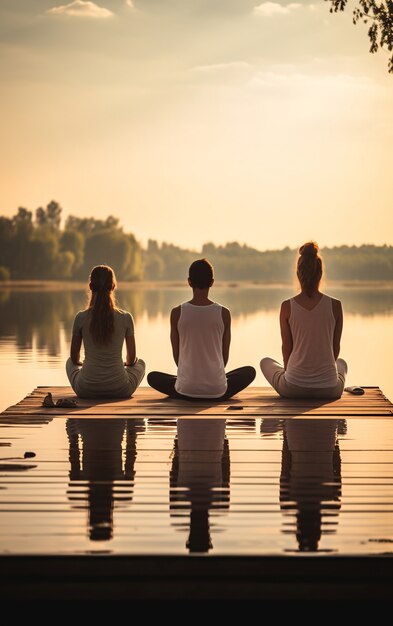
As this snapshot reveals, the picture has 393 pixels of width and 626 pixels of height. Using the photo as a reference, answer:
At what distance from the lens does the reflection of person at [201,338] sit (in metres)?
7.96

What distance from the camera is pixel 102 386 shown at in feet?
27.8

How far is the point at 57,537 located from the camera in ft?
14.5

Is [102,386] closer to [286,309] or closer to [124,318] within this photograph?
[124,318]

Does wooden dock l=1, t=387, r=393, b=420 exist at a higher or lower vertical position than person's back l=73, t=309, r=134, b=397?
lower

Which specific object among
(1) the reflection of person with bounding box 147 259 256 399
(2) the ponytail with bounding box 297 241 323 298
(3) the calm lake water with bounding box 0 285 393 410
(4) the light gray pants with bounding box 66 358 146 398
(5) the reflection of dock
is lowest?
(3) the calm lake water with bounding box 0 285 393 410

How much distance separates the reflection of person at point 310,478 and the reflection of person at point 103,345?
1652 mm

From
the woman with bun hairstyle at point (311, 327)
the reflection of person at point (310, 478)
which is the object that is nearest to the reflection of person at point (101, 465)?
the reflection of person at point (310, 478)

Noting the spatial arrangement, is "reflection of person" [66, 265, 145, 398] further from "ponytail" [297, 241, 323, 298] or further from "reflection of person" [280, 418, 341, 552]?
"reflection of person" [280, 418, 341, 552]

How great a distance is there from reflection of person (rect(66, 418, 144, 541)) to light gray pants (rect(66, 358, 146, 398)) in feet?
2.70

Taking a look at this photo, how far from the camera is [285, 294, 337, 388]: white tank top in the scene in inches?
316

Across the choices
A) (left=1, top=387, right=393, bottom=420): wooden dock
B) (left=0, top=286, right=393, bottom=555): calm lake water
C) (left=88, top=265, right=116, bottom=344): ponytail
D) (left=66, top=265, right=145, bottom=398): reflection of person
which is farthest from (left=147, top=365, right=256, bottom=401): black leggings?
(left=0, top=286, right=393, bottom=555): calm lake water
